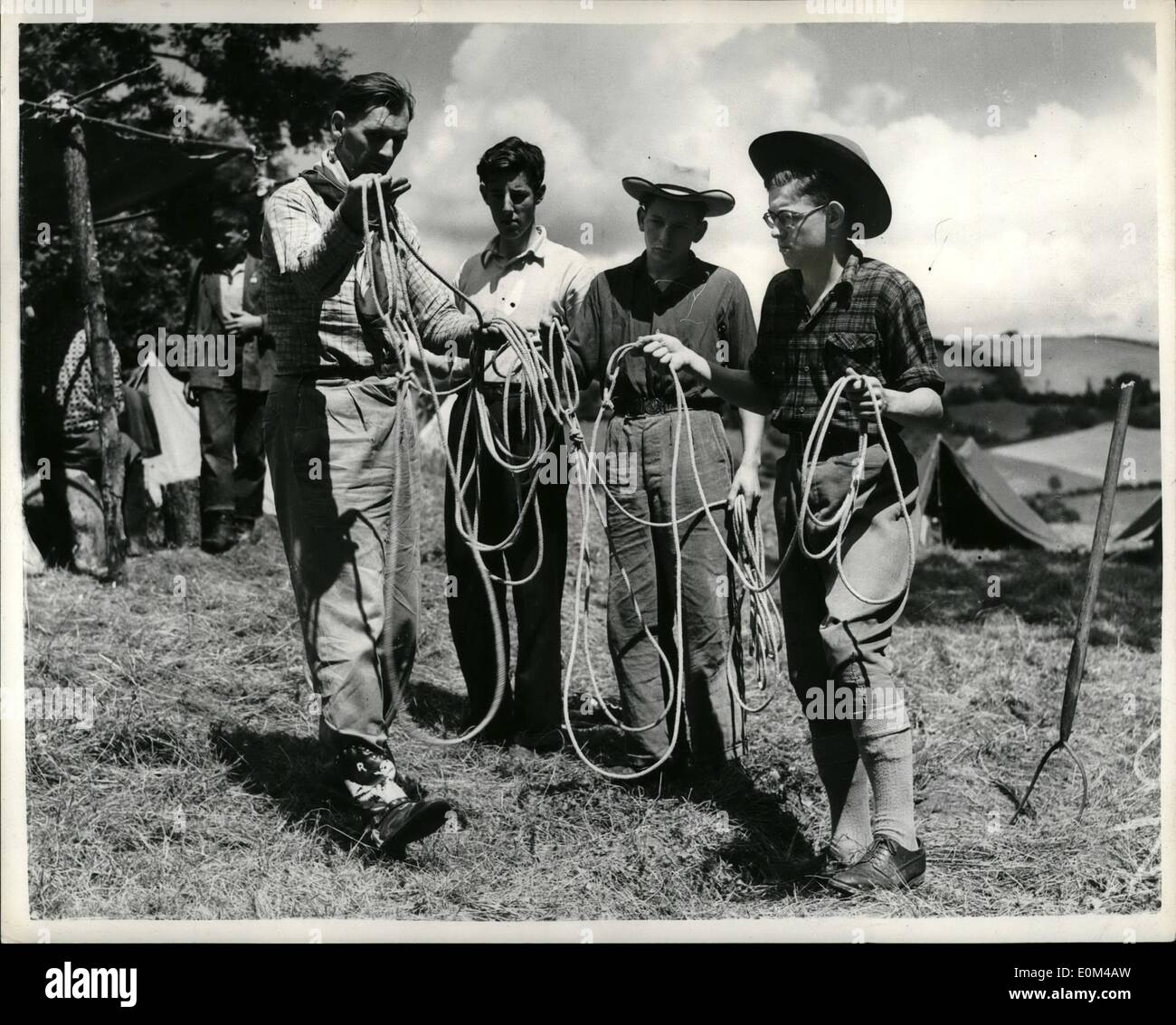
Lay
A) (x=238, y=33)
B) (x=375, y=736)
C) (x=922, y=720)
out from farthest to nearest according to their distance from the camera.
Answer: (x=238, y=33) → (x=922, y=720) → (x=375, y=736)

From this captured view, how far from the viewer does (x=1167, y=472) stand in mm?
3676

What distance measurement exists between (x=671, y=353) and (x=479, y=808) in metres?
1.47

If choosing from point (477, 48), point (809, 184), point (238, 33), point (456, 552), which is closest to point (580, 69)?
point (477, 48)

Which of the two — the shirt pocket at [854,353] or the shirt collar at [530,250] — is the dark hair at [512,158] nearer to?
the shirt collar at [530,250]

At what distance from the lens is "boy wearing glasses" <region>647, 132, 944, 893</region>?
329 centimetres

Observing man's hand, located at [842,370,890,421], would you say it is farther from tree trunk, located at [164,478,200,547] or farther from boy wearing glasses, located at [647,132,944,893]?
tree trunk, located at [164,478,200,547]

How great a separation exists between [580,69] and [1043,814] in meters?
2.76

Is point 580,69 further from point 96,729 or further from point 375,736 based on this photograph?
point 96,729

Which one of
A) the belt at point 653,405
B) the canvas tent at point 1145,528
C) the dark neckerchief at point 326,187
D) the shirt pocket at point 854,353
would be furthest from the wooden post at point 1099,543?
the canvas tent at point 1145,528

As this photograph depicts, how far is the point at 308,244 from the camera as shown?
3385mm

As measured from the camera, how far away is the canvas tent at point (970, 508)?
8.45 meters

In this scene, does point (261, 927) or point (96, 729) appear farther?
point (96, 729)

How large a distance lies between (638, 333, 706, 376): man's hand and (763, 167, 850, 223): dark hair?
50cm

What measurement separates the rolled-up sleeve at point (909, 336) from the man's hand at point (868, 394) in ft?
0.28
